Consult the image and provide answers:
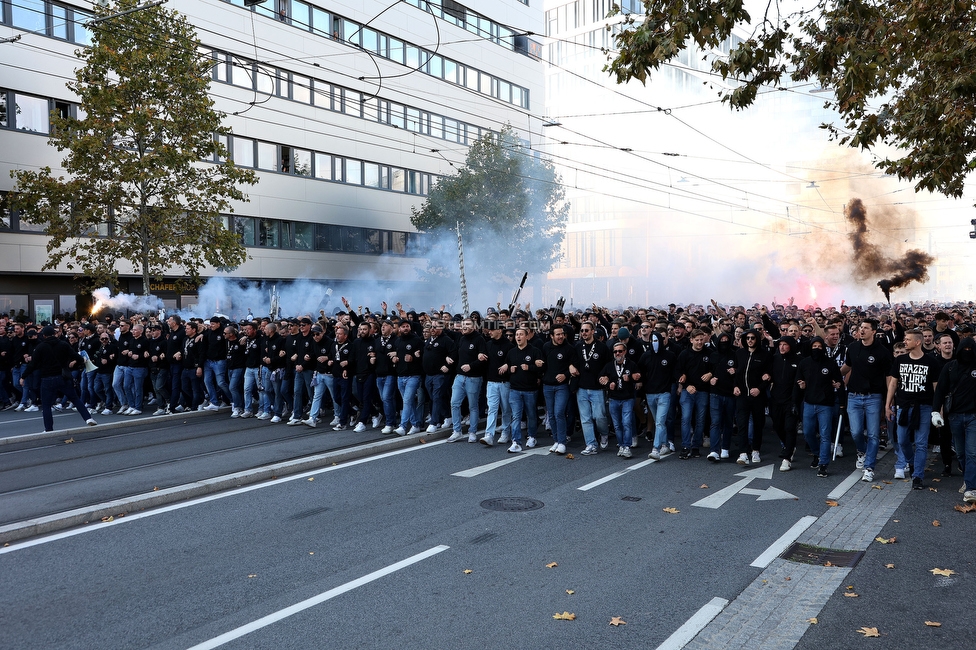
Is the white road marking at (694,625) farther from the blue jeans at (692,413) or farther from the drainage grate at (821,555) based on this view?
the blue jeans at (692,413)

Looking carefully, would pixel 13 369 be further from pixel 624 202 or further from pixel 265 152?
pixel 624 202

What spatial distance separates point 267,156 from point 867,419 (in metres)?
29.0

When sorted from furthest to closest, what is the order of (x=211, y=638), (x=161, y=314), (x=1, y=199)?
(x=1, y=199) < (x=161, y=314) < (x=211, y=638)

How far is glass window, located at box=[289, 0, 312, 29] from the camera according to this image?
109 feet

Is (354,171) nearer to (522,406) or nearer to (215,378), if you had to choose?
→ (215,378)

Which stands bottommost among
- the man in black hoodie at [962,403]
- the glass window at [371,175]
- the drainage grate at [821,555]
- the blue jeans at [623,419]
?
the drainage grate at [821,555]

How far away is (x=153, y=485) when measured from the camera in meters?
8.62

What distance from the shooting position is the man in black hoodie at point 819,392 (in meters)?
9.40

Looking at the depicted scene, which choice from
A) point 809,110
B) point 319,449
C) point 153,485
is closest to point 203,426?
point 319,449

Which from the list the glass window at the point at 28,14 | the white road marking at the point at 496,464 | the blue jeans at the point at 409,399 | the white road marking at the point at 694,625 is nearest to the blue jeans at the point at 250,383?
the blue jeans at the point at 409,399

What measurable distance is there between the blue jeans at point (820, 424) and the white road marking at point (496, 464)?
3.48 metres

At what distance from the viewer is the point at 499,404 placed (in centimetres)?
1173

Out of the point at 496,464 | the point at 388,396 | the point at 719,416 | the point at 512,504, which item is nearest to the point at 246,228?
the point at 388,396

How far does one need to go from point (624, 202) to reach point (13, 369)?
56.1 meters
